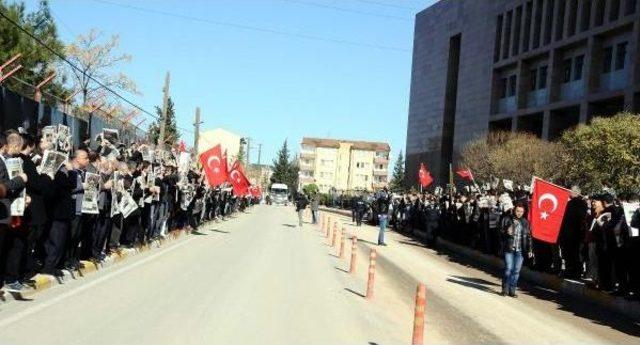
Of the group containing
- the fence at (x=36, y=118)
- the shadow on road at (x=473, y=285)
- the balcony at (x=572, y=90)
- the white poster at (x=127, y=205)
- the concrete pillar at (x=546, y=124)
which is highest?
the balcony at (x=572, y=90)

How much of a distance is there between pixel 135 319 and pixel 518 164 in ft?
151

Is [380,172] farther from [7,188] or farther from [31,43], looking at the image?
[7,188]

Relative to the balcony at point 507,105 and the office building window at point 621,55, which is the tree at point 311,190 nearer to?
the balcony at point 507,105

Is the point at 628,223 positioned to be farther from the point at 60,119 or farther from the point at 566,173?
the point at 566,173

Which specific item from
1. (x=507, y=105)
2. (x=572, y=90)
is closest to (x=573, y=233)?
(x=572, y=90)

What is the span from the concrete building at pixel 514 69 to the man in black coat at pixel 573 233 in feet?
113

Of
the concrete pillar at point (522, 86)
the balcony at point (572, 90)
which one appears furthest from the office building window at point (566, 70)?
the concrete pillar at point (522, 86)

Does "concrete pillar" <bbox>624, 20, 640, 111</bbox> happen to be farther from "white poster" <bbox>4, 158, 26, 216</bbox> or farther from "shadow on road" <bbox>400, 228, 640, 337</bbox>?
"white poster" <bbox>4, 158, 26, 216</bbox>

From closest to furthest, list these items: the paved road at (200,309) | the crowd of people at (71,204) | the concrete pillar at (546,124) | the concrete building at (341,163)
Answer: the paved road at (200,309), the crowd of people at (71,204), the concrete pillar at (546,124), the concrete building at (341,163)

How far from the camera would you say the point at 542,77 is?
63.7 meters

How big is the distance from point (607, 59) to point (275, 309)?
49151 millimetres

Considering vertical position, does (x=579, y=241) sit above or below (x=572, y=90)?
below

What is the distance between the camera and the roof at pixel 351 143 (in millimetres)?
169875

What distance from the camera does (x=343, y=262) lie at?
18156 mm
